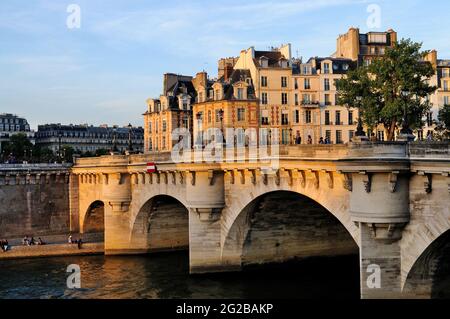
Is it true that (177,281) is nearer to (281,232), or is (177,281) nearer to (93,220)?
(281,232)

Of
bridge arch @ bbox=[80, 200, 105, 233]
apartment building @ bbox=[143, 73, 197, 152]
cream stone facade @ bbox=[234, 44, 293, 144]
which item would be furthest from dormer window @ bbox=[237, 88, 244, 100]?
bridge arch @ bbox=[80, 200, 105, 233]

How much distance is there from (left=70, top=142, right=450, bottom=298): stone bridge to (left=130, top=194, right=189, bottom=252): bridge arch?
0.09 m

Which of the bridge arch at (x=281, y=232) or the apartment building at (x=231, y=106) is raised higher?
the apartment building at (x=231, y=106)

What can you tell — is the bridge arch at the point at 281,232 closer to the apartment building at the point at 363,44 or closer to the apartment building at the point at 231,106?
the apartment building at the point at 231,106

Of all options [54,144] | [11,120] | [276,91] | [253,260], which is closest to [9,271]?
[253,260]

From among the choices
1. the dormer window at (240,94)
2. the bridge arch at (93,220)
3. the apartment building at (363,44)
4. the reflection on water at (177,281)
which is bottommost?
the reflection on water at (177,281)

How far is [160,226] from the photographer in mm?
54656

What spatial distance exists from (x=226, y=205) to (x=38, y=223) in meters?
31.6

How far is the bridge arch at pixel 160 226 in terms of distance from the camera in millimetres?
53594

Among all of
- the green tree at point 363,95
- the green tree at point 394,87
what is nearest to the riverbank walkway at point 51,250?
the green tree at point 363,95

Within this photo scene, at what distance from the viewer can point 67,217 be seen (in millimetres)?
67125

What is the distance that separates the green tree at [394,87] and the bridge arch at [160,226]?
18.1 meters

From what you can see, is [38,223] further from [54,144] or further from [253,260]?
[54,144]

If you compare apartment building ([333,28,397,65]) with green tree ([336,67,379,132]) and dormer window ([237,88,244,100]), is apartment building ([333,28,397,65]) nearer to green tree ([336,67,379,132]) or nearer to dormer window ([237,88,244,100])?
dormer window ([237,88,244,100])
